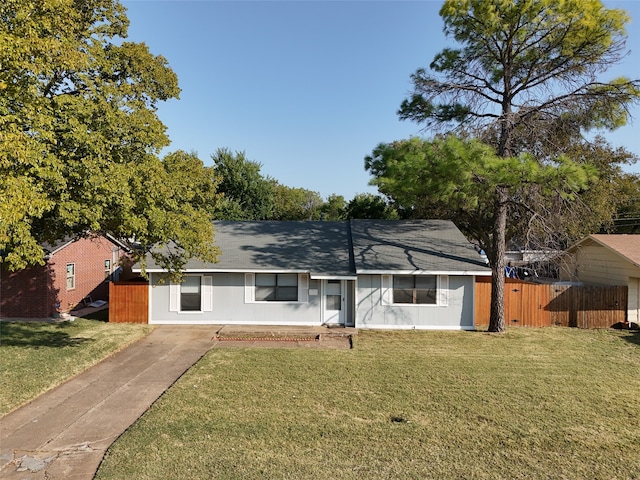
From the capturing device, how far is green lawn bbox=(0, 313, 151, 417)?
859 cm

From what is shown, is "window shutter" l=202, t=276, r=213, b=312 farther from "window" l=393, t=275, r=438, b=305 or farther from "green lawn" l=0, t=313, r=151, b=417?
"window" l=393, t=275, r=438, b=305

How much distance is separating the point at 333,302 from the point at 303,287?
1286 mm

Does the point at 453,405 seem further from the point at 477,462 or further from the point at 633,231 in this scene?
the point at 633,231

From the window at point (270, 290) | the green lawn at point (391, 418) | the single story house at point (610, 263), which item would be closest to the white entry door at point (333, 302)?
the window at point (270, 290)

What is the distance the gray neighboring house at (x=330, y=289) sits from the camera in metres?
15.2

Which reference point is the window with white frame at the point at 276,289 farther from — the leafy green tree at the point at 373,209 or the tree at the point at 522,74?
the leafy green tree at the point at 373,209

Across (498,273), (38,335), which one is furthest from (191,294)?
(498,273)

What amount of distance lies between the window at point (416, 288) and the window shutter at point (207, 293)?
6.98 meters

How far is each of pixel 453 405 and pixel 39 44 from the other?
994cm

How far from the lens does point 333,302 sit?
15742 mm

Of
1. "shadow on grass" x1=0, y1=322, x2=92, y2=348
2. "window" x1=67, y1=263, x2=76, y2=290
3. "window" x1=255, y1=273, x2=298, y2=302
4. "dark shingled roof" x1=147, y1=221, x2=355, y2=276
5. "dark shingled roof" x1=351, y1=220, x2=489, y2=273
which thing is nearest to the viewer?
"shadow on grass" x1=0, y1=322, x2=92, y2=348

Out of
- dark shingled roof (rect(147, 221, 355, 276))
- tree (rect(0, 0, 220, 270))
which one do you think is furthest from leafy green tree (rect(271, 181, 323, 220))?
tree (rect(0, 0, 220, 270))

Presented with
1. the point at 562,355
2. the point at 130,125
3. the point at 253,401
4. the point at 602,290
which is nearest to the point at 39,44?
the point at 130,125

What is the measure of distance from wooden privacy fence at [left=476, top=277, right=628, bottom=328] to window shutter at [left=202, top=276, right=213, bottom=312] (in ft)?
33.7
